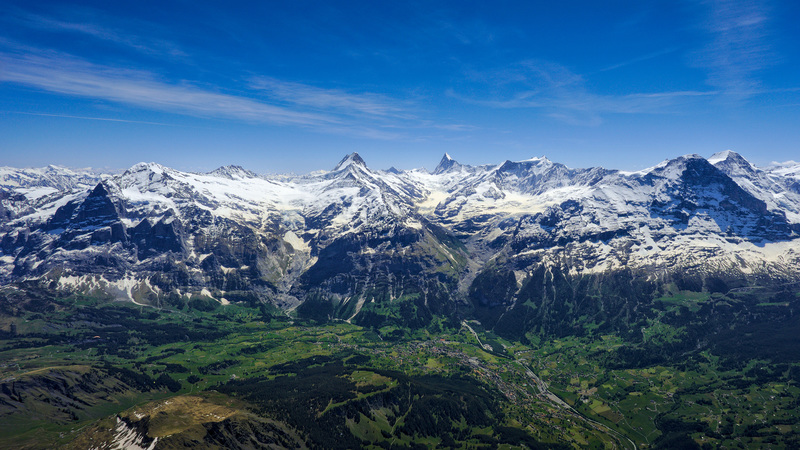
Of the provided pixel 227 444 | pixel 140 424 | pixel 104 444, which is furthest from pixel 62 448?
pixel 227 444

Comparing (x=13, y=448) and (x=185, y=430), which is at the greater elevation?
(x=185, y=430)

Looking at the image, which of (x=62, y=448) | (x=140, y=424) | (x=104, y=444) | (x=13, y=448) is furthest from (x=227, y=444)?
(x=13, y=448)

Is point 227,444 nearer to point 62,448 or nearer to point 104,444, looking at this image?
point 104,444

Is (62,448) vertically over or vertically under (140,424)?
under

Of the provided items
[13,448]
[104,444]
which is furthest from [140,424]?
[13,448]

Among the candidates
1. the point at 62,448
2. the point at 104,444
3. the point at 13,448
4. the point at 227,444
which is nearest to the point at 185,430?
the point at 227,444

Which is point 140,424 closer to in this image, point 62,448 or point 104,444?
point 104,444

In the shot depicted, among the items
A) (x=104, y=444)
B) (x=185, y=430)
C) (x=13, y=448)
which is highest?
(x=185, y=430)

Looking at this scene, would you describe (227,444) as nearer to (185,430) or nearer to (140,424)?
(185,430)
